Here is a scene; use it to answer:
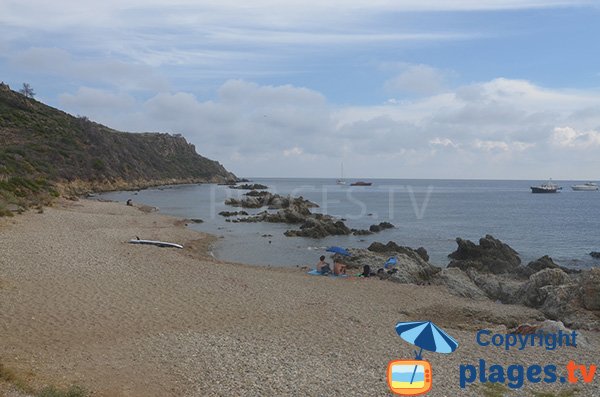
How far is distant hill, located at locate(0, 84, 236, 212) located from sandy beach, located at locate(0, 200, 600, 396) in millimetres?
14127

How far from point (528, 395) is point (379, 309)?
7.34m

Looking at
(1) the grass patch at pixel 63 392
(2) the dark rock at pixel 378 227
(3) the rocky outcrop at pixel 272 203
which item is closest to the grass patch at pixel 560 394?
(1) the grass patch at pixel 63 392

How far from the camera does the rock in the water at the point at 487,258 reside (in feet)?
89.2

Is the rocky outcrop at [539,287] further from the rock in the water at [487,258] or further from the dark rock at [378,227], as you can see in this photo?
the dark rock at [378,227]

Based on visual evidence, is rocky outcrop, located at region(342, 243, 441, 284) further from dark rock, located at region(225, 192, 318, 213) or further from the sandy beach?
dark rock, located at region(225, 192, 318, 213)

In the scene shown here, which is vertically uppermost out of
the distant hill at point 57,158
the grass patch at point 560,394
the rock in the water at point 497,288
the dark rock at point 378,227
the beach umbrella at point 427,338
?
the distant hill at point 57,158

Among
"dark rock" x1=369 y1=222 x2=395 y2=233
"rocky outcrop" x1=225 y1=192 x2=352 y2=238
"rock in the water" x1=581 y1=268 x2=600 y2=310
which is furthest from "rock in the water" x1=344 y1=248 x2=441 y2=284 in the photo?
"dark rock" x1=369 y1=222 x2=395 y2=233

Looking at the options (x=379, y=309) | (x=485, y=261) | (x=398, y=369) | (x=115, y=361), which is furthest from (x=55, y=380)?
(x=485, y=261)

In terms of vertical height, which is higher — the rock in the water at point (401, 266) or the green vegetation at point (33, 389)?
the green vegetation at point (33, 389)

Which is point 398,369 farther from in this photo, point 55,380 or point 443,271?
point 443,271

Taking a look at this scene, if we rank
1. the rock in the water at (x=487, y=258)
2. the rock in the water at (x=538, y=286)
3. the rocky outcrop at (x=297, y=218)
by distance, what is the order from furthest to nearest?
the rocky outcrop at (x=297, y=218), the rock in the water at (x=487, y=258), the rock in the water at (x=538, y=286)

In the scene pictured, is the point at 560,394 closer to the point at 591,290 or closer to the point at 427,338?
the point at 427,338

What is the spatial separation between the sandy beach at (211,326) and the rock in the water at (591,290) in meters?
1.83

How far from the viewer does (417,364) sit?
29.0 feet
